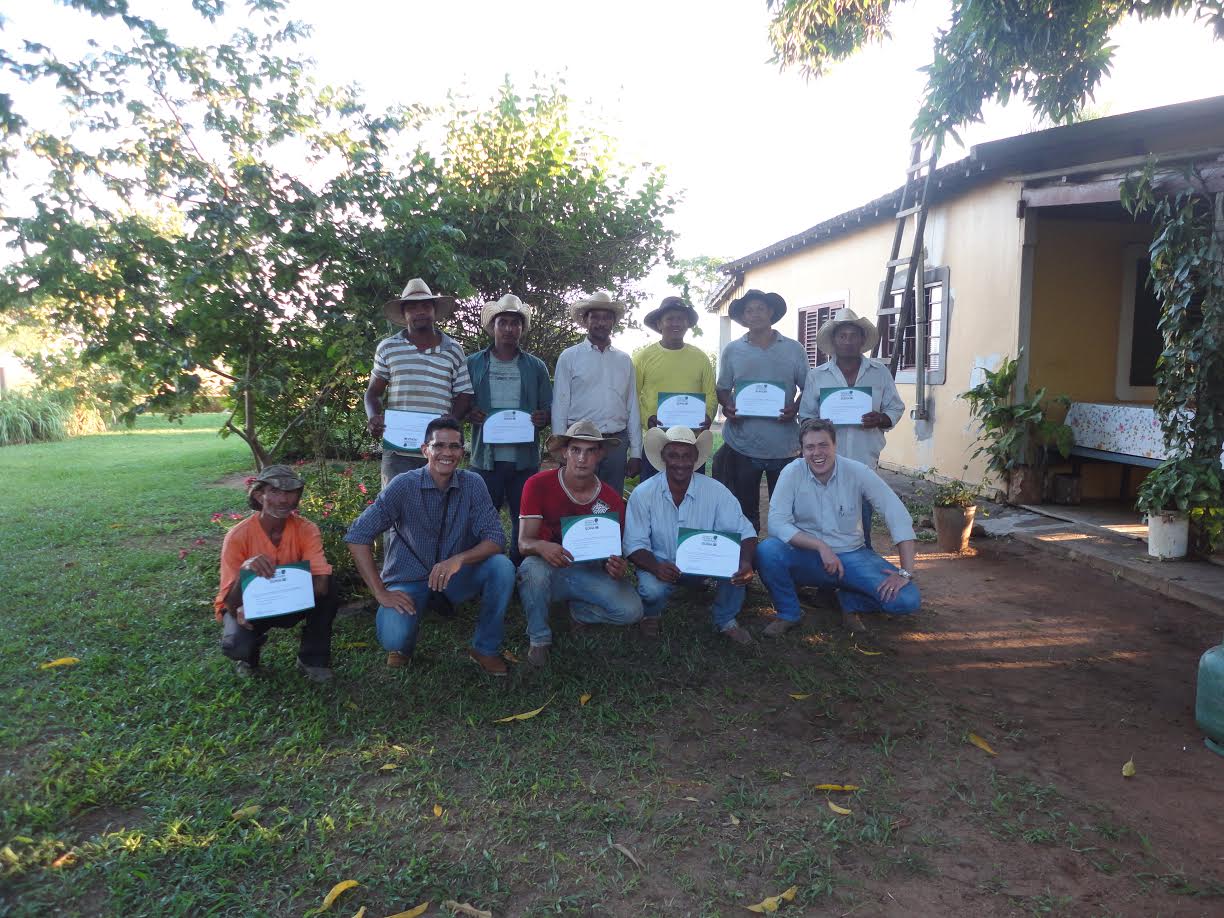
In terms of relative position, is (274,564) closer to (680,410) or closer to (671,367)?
(680,410)

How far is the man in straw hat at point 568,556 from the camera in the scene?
4.32 meters

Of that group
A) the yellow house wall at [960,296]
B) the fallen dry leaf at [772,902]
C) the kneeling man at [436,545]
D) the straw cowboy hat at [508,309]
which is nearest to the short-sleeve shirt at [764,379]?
the straw cowboy hat at [508,309]

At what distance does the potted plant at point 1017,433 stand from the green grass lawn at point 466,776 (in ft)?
14.7

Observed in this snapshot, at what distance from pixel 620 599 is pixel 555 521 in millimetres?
571

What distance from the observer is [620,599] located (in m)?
4.52

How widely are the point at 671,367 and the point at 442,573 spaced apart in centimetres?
215

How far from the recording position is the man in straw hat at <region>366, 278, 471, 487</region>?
15.5 feet

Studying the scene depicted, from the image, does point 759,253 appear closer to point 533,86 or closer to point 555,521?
point 533,86

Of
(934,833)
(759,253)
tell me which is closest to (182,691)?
(934,833)

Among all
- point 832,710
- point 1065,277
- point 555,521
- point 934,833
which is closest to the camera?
point 934,833

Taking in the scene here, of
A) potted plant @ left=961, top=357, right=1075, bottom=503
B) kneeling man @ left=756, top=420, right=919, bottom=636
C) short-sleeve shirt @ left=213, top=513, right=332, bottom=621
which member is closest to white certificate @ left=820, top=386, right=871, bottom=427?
kneeling man @ left=756, top=420, right=919, bottom=636

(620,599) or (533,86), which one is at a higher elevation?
(533,86)

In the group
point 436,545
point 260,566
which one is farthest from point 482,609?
point 260,566

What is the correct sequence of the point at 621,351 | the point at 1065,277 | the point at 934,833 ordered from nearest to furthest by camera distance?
the point at 934,833
the point at 621,351
the point at 1065,277
